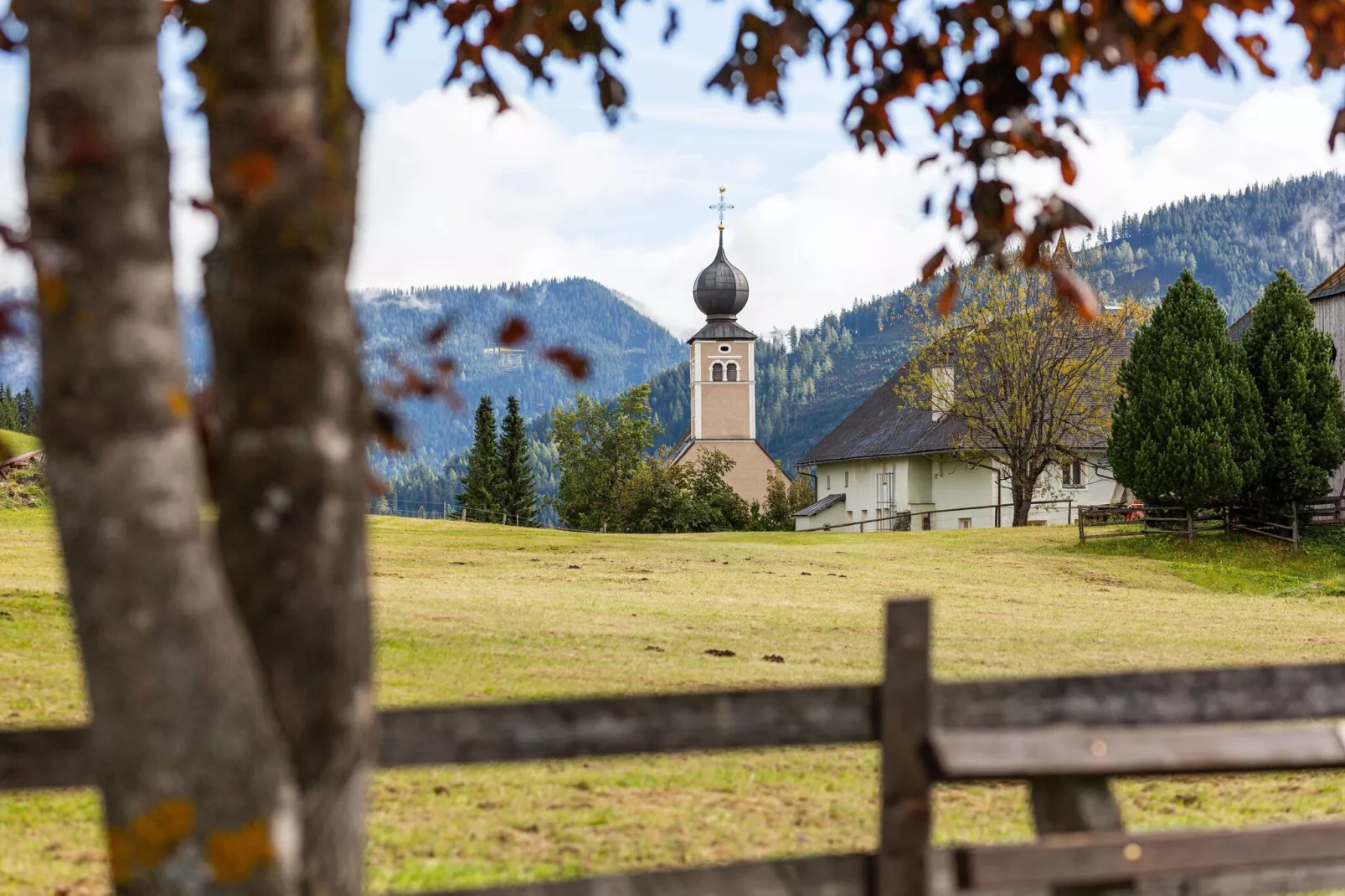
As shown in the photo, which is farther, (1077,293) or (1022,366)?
(1022,366)

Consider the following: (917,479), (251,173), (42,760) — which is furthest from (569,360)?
(917,479)

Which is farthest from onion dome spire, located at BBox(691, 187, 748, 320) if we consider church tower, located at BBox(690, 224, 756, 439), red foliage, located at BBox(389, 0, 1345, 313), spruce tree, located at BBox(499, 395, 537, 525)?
red foliage, located at BBox(389, 0, 1345, 313)

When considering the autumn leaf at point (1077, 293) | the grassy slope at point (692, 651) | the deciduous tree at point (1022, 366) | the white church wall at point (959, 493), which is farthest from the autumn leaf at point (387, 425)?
the white church wall at point (959, 493)

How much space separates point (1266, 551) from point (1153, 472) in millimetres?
3587

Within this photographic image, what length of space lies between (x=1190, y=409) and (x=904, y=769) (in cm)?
3581

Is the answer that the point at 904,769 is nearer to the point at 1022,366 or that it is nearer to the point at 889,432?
the point at 1022,366

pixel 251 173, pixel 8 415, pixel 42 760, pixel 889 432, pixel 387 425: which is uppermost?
pixel 8 415

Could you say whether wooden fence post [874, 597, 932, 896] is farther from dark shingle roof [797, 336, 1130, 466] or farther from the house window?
the house window

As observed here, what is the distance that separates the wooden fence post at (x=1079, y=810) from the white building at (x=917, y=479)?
49135 mm

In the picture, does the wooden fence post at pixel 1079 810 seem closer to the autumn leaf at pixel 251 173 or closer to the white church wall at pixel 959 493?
the autumn leaf at pixel 251 173

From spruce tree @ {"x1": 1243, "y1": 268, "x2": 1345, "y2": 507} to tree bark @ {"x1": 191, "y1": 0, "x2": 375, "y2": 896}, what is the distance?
1501 inches

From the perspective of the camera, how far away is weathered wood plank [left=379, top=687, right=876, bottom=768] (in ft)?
13.2

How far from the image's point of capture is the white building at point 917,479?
6247cm

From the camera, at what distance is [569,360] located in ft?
11.4
